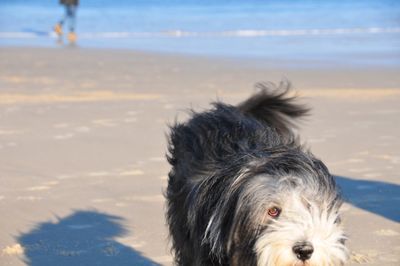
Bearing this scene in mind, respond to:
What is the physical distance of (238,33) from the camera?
74.8 ft

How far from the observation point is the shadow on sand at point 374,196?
556 centimetres

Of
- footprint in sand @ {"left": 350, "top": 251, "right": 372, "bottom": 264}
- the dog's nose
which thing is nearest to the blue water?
footprint in sand @ {"left": 350, "top": 251, "right": 372, "bottom": 264}

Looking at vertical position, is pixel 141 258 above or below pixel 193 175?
below

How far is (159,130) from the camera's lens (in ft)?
27.7

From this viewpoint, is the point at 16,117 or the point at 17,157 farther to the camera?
the point at 16,117

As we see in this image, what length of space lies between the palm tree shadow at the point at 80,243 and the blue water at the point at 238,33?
1008 cm

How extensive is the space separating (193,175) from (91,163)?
339cm

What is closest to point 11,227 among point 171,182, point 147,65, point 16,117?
point 171,182

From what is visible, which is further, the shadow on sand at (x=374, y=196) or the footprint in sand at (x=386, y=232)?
the shadow on sand at (x=374, y=196)

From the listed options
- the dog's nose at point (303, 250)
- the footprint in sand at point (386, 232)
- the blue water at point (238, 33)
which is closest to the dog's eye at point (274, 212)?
the dog's nose at point (303, 250)

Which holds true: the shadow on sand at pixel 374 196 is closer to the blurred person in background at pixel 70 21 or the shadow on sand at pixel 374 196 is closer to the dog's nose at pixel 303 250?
the dog's nose at pixel 303 250

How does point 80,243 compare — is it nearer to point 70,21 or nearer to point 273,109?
point 273,109

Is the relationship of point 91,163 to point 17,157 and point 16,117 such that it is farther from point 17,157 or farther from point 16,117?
point 16,117

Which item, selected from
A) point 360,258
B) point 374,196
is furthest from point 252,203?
point 374,196
